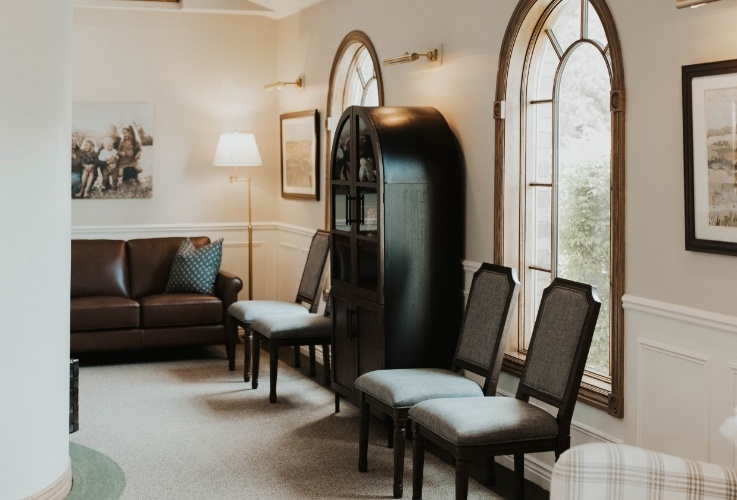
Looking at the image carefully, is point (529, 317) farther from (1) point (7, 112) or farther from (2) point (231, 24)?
(2) point (231, 24)

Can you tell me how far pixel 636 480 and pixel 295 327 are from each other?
3.65 meters

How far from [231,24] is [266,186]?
1431 millimetres

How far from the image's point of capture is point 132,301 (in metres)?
7.17

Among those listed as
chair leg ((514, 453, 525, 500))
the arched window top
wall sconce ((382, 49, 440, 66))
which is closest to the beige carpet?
chair leg ((514, 453, 525, 500))

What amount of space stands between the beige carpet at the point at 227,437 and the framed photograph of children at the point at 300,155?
1450mm

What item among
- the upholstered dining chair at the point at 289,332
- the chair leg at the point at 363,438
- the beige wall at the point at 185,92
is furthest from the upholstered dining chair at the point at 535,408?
the beige wall at the point at 185,92

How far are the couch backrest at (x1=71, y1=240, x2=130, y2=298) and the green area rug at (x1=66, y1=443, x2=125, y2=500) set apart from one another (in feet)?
8.27

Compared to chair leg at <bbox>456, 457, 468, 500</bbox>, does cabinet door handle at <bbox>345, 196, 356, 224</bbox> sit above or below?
above

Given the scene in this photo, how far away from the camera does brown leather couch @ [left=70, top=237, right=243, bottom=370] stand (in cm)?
697

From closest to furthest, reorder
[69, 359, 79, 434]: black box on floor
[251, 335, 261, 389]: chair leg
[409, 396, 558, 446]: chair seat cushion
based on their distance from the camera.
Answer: [409, 396, 558, 446]: chair seat cushion
[69, 359, 79, 434]: black box on floor
[251, 335, 261, 389]: chair leg

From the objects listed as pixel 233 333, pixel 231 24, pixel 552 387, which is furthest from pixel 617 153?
pixel 231 24

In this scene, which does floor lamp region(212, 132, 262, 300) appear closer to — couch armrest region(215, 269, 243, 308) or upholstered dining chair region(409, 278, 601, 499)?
couch armrest region(215, 269, 243, 308)

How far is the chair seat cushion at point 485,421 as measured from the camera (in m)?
3.62

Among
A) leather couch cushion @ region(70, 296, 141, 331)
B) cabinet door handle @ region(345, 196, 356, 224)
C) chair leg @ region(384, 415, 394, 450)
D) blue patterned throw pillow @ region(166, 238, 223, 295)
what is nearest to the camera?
chair leg @ region(384, 415, 394, 450)
